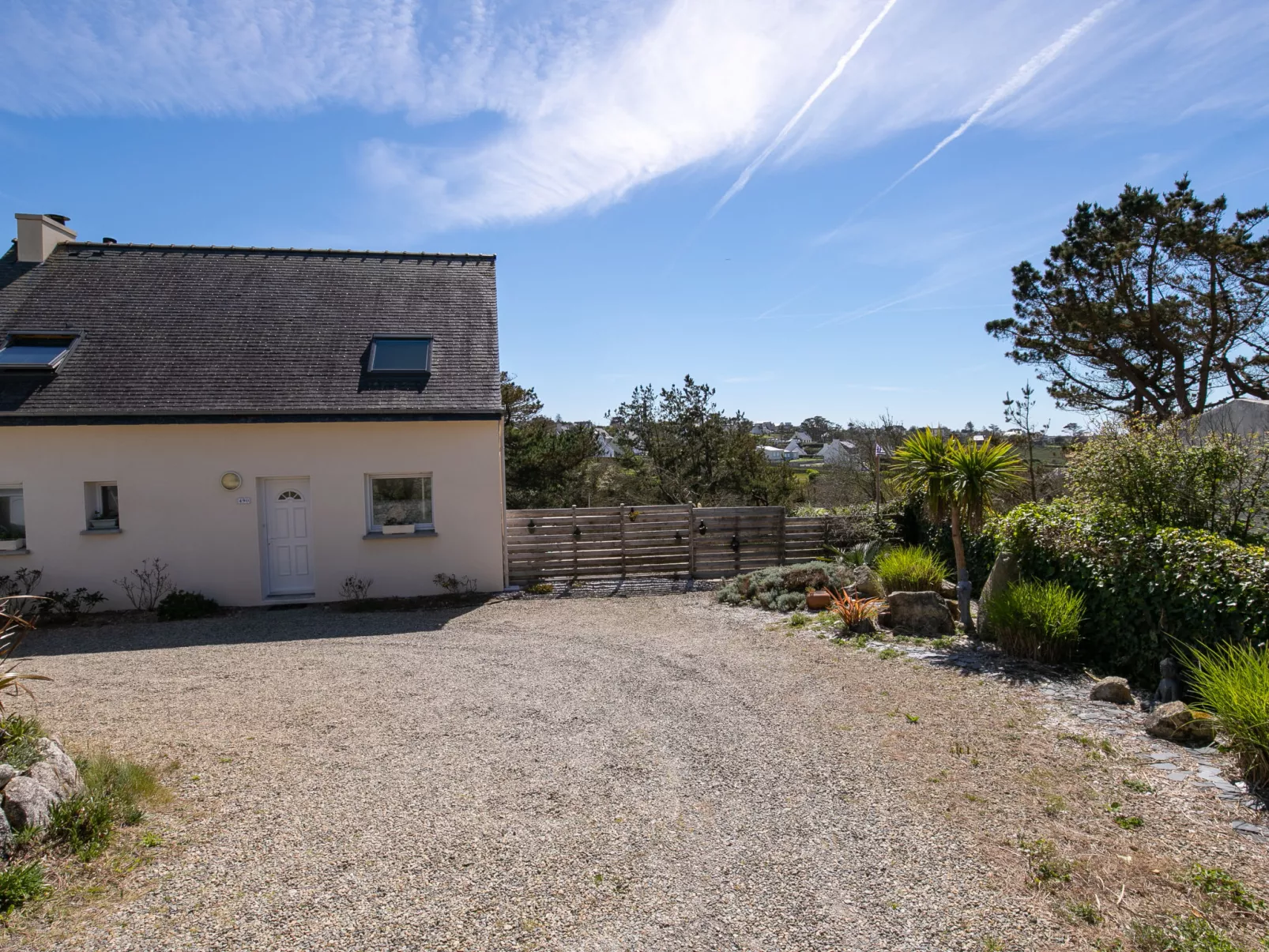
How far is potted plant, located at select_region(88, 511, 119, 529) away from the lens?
39.7ft

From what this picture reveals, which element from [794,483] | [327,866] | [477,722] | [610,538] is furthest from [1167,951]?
[794,483]

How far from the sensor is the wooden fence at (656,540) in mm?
13875

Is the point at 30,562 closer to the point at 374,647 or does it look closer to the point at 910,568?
the point at 374,647

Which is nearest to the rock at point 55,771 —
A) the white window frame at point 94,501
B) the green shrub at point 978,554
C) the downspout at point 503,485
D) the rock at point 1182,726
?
the rock at point 1182,726

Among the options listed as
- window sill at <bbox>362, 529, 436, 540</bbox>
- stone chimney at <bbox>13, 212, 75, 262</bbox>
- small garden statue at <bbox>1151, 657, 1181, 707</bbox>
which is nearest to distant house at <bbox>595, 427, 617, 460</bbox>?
window sill at <bbox>362, 529, 436, 540</bbox>

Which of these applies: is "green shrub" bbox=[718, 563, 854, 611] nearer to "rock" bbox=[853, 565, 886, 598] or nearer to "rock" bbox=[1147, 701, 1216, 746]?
"rock" bbox=[853, 565, 886, 598]

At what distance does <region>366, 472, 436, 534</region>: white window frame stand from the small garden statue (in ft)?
33.8

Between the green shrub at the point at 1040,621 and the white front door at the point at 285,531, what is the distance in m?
10.6

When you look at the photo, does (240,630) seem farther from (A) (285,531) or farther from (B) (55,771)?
(B) (55,771)

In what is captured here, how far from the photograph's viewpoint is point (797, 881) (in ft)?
12.9

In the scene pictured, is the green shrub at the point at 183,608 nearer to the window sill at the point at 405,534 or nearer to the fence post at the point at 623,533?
the window sill at the point at 405,534

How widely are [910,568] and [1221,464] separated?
398cm

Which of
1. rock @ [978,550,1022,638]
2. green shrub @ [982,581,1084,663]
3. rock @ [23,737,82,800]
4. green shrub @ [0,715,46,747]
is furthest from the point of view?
rock @ [978,550,1022,638]

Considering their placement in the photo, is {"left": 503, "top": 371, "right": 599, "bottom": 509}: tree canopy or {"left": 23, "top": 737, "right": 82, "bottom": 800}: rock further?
{"left": 503, "top": 371, "right": 599, "bottom": 509}: tree canopy
